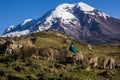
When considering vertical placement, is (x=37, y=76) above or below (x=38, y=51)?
below

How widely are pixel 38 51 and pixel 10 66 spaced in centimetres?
844

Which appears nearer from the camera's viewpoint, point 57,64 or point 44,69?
point 44,69

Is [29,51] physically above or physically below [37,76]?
above

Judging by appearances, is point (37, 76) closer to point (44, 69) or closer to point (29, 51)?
point (44, 69)

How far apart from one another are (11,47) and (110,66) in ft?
43.8

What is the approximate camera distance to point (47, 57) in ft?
165

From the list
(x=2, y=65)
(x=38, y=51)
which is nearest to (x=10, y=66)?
(x=2, y=65)

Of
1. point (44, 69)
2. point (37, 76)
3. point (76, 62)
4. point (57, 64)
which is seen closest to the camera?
point (37, 76)

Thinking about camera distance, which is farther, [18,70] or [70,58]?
[70,58]

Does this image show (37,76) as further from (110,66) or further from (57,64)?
(110,66)

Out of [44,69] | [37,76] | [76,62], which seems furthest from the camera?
[76,62]

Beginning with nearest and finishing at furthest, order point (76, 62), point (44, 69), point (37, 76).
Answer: point (37, 76), point (44, 69), point (76, 62)

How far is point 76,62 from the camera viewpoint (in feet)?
163

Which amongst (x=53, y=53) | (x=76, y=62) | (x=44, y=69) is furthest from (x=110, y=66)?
(x=44, y=69)
